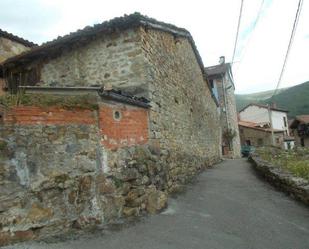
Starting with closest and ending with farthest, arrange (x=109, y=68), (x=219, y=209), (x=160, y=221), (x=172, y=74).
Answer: (x=160, y=221) < (x=219, y=209) < (x=109, y=68) < (x=172, y=74)

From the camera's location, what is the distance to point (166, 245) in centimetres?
498

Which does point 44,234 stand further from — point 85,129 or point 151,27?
point 151,27

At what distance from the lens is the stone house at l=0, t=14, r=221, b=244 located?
194 inches

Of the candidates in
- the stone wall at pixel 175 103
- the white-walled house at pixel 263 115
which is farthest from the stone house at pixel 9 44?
the white-walled house at pixel 263 115

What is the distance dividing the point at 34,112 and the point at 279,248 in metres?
4.56

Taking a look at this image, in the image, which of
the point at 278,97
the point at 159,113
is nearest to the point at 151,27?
the point at 159,113

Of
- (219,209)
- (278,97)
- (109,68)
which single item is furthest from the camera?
(278,97)

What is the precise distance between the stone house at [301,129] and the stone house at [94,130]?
37.1 metres

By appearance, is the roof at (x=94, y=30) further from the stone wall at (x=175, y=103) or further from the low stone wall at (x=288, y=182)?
the low stone wall at (x=288, y=182)

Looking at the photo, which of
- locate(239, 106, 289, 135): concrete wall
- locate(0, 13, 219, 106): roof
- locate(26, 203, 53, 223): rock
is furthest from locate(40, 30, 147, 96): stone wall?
locate(239, 106, 289, 135): concrete wall

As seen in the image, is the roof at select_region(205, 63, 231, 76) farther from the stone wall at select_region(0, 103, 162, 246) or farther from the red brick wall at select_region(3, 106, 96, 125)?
the red brick wall at select_region(3, 106, 96, 125)

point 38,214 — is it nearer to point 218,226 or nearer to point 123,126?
point 123,126

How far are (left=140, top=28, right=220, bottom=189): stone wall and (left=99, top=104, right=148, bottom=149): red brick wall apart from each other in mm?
557

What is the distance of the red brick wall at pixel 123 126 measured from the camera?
606 centimetres
